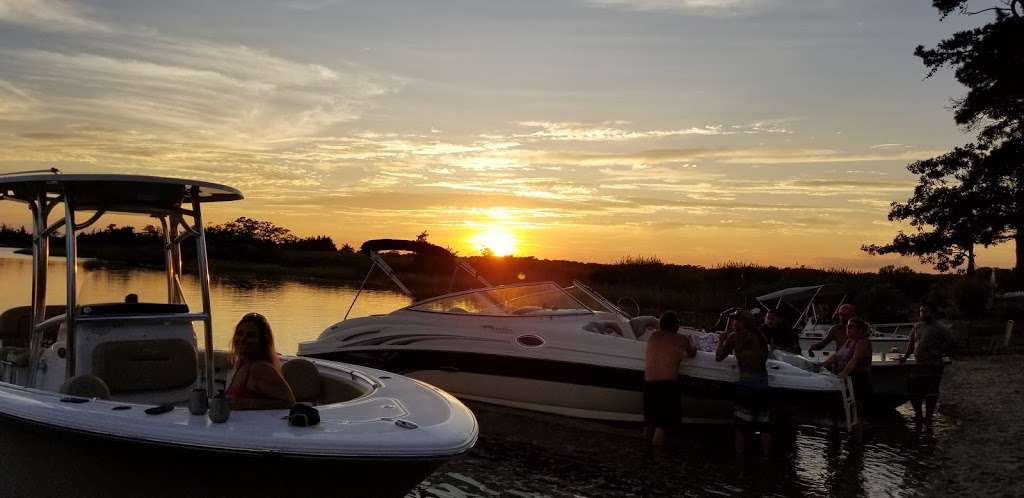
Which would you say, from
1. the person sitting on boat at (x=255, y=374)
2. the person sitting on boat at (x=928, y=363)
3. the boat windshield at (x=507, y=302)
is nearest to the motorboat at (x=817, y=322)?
the person sitting on boat at (x=928, y=363)

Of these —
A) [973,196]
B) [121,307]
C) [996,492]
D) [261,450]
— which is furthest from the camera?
[973,196]

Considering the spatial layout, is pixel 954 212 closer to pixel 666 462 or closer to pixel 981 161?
pixel 981 161

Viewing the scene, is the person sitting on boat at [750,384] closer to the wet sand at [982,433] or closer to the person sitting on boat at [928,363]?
the wet sand at [982,433]

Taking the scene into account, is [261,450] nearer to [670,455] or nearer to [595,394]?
[670,455]

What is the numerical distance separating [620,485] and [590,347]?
2.85 meters

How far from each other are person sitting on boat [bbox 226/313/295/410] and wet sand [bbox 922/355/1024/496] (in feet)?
19.8

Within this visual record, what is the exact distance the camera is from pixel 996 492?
25.8 ft

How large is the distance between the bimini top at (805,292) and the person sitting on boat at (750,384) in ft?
22.9

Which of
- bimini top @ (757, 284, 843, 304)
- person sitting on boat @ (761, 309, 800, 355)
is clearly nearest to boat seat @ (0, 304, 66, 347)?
person sitting on boat @ (761, 309, 800, 355)

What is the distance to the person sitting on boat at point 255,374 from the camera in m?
5.41

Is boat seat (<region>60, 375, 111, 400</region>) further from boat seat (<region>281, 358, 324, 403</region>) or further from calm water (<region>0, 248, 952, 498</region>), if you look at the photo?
boat seat (<region>281, 358, 324, 403</region>)

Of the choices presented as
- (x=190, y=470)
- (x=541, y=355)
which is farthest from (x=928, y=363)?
(x=190, y=470)

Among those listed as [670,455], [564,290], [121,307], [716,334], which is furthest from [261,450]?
[716,334]

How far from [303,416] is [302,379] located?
1.77 m
